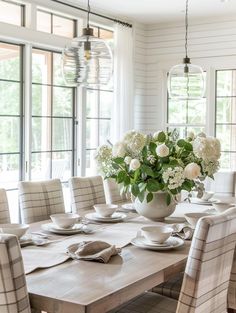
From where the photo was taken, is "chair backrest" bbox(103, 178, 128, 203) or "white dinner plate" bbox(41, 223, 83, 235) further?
"chair backrest" bbox(103, 178, 128, 203)

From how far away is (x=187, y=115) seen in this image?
639 centimetres

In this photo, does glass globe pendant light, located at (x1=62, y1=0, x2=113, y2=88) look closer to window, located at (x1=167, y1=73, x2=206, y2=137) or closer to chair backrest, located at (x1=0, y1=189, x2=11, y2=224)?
chair backrest, located at (x1=0, y1=189, x2=11, y2=224)

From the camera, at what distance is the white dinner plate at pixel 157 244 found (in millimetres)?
2441

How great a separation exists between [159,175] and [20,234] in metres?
0.97

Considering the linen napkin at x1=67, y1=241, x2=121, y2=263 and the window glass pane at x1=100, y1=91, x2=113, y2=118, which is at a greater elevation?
the window glass pane at x1=100, y1=91, x2=113, y2=118

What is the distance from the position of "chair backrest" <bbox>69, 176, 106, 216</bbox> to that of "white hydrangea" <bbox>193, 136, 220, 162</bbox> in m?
1.13

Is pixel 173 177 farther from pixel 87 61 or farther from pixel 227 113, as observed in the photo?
pixel 227 113

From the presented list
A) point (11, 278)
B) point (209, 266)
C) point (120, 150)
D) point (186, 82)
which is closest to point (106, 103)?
point (186, 82)

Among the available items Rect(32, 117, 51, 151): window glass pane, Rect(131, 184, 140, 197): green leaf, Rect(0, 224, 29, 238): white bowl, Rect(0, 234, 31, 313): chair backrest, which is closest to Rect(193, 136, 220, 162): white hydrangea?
Rect(131, 184, 140, 197): green leaf

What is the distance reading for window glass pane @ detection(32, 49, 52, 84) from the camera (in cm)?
512

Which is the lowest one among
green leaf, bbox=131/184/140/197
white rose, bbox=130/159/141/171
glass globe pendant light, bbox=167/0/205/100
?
green leaf, bbox=131/184/140/197

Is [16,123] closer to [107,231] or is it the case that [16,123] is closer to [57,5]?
[57,5]

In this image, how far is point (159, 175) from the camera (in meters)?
3.02

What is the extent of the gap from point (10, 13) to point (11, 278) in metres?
3.72
